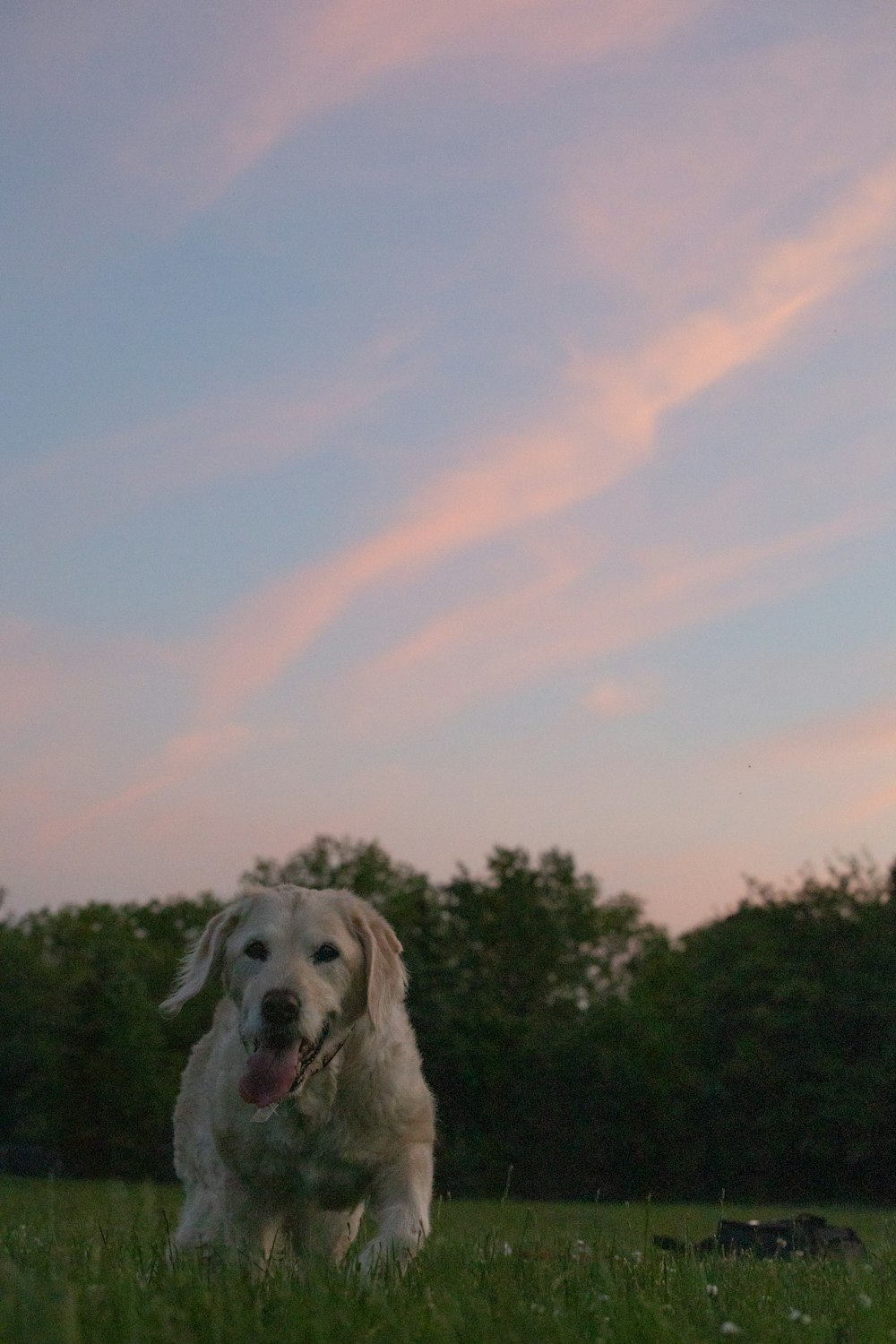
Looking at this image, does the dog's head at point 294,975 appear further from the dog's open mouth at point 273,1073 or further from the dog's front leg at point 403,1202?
the dog's front leg at point 403,1202

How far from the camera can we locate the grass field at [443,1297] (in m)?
4.07

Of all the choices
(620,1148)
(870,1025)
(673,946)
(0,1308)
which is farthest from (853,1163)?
(0,1308)

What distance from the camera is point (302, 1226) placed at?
7855mm

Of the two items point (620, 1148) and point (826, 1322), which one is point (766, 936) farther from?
point (826, 1322)

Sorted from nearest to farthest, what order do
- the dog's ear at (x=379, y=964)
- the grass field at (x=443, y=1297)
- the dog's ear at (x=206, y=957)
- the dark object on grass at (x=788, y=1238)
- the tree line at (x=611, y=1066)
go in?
the grass field at (x=443, y=1297) → the dog's ear at (x=379, y=964) → the dog's ear at (x=206, y=957) → the dark object on grass at (x=788, y=1238) → the tree line at (x=611, y=1066)

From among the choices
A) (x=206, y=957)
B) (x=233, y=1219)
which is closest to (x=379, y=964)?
(x=206, y=957)

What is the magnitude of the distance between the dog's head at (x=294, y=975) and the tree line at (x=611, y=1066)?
42.0 meters

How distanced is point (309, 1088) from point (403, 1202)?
0.72 meters

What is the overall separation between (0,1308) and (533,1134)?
51427 mm

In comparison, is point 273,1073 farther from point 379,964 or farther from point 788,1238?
point 788,1238

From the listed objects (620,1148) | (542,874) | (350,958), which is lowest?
(620,1148)

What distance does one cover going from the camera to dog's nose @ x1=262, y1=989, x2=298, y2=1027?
721 cm

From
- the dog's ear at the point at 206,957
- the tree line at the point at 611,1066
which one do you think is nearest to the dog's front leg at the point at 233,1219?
the dog's ear at the point at 206,957

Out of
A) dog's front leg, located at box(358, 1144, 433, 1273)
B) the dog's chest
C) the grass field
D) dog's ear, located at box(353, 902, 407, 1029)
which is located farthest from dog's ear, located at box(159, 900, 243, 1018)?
the grass field
